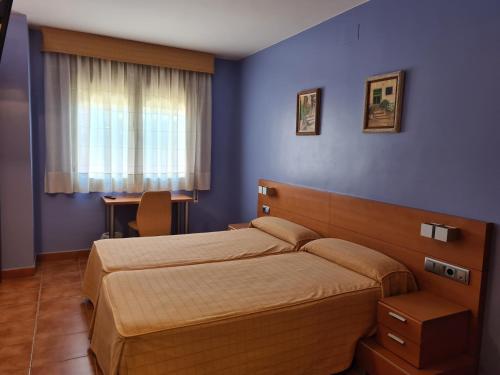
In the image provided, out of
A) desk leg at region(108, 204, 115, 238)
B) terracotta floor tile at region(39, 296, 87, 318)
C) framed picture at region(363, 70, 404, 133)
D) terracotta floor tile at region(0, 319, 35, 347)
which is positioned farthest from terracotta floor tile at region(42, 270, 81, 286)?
framed picture at region(363, 70, 404, 133)

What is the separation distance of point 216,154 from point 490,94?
348cm

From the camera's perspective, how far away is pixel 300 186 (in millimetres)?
3660

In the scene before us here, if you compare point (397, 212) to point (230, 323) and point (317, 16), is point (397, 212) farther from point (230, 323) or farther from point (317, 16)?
point (317, 16)

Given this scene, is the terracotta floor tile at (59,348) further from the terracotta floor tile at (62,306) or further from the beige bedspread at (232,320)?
the terracotta floor tile at (62,306)

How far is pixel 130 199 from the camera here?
428cm

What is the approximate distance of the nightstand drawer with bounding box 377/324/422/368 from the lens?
1963 mm

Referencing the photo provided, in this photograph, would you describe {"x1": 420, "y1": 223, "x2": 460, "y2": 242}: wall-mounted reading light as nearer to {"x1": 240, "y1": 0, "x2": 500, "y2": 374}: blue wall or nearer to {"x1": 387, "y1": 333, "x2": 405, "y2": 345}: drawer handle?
{"x1": 240, "y1": 0, "x2": 500, "y2": 374}: blue wall

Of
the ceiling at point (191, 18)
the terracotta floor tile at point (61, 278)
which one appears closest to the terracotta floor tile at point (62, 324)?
the terracotta floor tile at point (61, 278)

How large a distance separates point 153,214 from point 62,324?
4.91 feet

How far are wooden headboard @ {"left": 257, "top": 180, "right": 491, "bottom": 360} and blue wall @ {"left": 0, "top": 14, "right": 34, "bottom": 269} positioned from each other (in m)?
2.66

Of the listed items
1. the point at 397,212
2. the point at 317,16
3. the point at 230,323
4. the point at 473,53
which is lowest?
the point at 230,323

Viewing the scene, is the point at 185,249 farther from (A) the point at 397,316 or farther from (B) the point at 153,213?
(A) the point at 397,316

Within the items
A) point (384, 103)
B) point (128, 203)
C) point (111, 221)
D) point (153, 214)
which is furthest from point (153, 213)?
point (384, 103)

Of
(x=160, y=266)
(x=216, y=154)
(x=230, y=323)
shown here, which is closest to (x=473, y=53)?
(x=230, y=323)
